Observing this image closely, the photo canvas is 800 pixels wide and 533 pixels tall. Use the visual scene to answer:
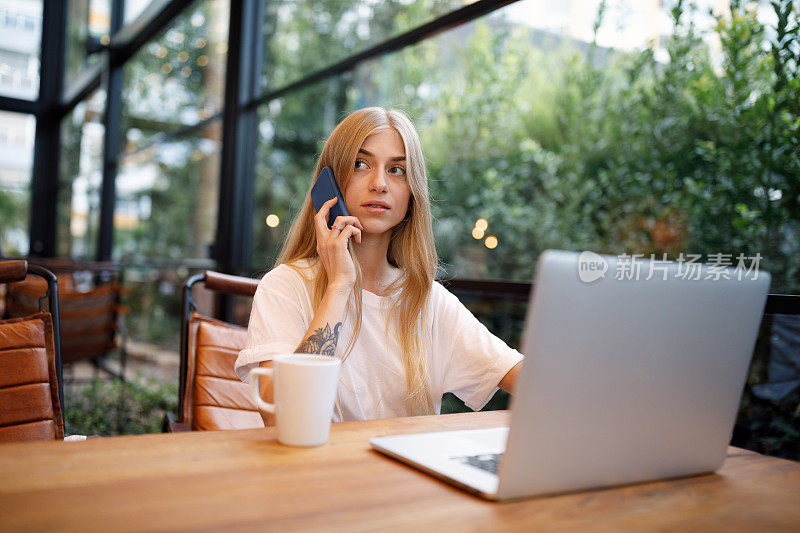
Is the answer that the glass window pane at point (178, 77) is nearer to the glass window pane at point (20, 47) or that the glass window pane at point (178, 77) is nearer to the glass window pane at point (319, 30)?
the glass window pane at point (319, 30)

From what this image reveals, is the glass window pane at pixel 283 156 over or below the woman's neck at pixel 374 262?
over

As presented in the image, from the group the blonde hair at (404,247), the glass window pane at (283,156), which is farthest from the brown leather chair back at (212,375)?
the glass window pane at (283,156)

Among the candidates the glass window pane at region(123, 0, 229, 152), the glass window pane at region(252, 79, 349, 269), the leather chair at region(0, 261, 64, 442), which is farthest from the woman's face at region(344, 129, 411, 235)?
the glass window pane at region(123, 0, 229, 152)

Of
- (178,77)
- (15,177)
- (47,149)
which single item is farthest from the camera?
(47,149)

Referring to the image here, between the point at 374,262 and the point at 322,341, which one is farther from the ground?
the point at 374,262

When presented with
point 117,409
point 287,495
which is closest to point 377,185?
point 287,495

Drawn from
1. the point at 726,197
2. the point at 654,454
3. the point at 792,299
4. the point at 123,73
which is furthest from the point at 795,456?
the point at 123,73

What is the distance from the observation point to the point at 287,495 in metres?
0.68

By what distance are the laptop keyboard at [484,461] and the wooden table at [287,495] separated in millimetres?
82

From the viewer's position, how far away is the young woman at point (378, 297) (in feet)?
4.53

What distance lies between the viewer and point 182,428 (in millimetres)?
1562

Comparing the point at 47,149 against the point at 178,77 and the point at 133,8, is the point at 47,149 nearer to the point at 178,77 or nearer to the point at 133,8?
the point at 133,8

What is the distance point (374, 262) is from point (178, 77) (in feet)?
14.5

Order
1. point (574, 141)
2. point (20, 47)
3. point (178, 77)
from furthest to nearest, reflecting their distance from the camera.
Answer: point (20, 47), point (178, 77), point (574, 141)
